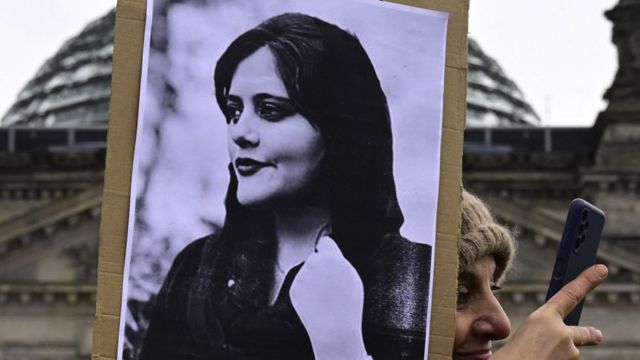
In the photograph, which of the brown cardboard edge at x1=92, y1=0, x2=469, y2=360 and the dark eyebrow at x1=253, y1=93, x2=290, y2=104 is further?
the dark eyebrow at x1=253, y1=93, x2=290, y2=104

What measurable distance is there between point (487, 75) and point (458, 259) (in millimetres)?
60323

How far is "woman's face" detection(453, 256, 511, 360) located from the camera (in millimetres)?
3666

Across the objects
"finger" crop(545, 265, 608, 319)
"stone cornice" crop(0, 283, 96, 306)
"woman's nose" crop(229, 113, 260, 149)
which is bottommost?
"stone cornice" crop(0, 283, 96, 306)

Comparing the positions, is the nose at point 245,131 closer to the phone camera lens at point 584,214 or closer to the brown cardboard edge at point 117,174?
the brown cardboard edge at point 117,174

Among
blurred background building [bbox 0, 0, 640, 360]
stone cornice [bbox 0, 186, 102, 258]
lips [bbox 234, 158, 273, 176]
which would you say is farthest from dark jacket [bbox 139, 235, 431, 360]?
stone cornice [bbox 0, 186, 102, 258]

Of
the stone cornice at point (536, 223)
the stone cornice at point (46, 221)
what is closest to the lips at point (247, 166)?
the stone cornice at point (536, 223)

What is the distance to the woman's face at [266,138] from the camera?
11.4ft

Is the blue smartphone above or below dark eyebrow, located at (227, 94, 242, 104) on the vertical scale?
below

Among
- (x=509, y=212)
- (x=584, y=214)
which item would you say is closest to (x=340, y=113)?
(x=584, y=214)

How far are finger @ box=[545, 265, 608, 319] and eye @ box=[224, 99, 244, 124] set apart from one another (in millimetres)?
637

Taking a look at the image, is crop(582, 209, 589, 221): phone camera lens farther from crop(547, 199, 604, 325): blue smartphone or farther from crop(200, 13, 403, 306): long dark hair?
crop(200, 13, 403, 306): long dark hair

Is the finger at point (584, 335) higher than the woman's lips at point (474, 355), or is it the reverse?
the finger at point (584, 335)

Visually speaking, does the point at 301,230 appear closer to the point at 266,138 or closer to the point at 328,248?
the point at 328,248

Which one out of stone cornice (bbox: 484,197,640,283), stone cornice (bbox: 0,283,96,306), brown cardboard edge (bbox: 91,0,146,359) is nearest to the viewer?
brown cardboard edge (bbox: 91,0,146,359)
